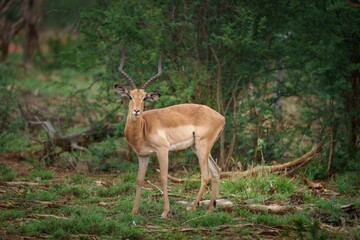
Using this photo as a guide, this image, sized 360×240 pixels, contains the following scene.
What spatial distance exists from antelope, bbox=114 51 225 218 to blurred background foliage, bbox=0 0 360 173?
78.8 inches

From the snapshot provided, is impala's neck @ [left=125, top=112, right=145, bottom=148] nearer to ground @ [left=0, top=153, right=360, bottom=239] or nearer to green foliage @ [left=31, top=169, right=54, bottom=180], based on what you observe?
ground @ [left=0, top=153, right=360, bottom=239]

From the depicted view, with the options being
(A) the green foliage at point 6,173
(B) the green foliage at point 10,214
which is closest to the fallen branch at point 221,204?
(B) the green foliage at point 10,214

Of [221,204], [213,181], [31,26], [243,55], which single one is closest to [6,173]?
[213,181]

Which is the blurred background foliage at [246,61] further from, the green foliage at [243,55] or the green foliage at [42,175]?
the green foliage at [42,175]

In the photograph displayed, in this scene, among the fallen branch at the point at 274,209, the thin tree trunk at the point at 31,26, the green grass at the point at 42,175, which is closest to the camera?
the fallen branch at the point at 274,209

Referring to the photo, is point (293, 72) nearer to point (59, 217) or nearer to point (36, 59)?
point (59, 217)

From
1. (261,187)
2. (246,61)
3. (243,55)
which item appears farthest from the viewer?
(246,61)

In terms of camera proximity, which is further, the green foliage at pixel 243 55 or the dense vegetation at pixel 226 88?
the green foliage at pixel 243 55

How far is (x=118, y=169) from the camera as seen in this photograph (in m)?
12.5

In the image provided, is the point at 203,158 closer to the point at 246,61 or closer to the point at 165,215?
the point at 165,215

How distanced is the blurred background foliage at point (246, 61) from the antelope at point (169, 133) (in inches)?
78.8

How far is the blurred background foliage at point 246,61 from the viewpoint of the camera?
11.6m

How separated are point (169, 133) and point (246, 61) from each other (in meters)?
3.43

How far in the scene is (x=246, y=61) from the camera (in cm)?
1229
